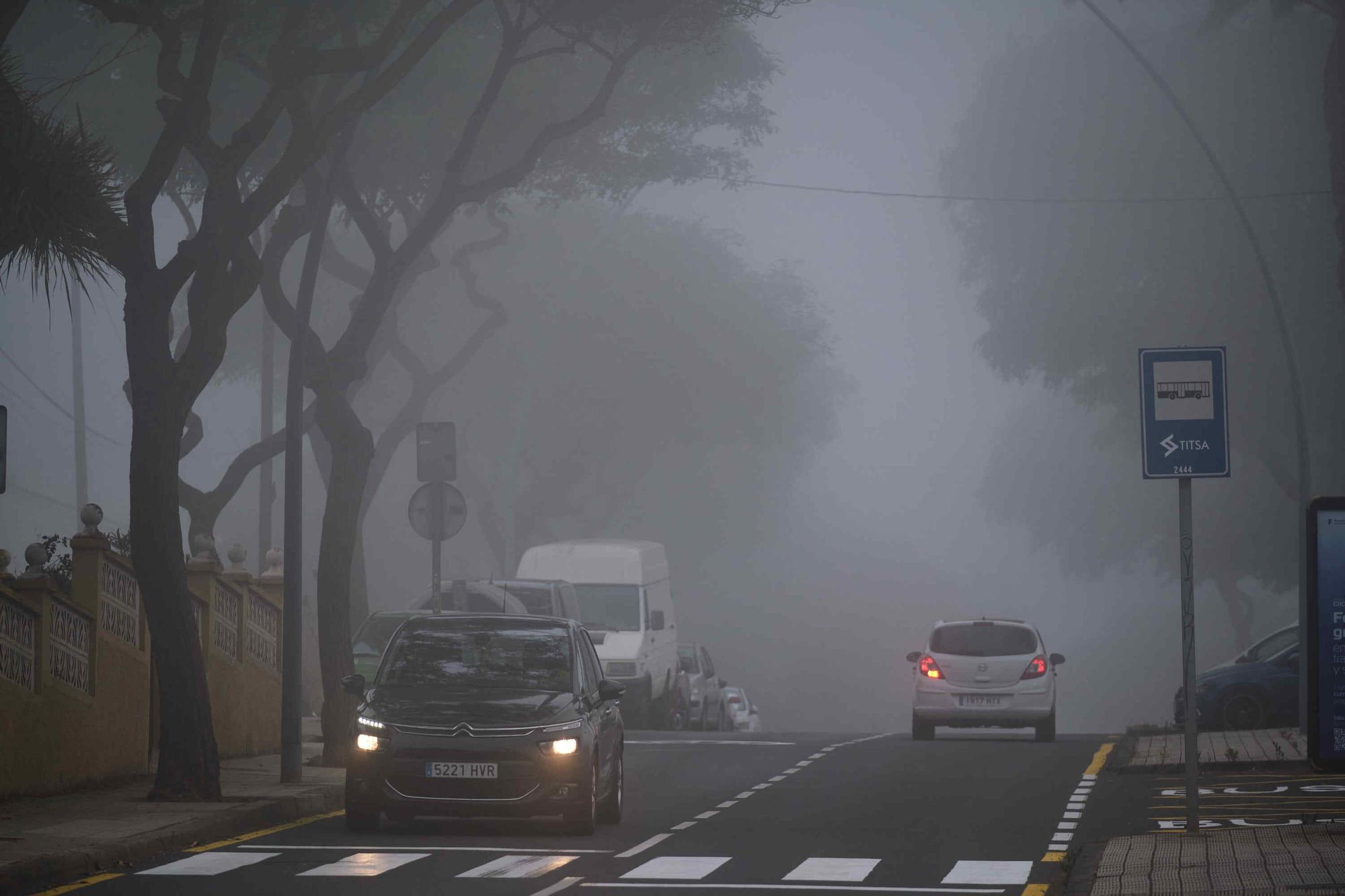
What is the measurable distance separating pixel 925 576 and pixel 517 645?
8405cm

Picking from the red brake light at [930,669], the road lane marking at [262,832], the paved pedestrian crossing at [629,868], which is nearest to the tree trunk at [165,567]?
the road lane marking at [262,832]

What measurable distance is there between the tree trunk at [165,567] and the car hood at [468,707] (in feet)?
7.02

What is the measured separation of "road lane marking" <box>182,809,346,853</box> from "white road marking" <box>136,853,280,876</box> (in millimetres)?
369

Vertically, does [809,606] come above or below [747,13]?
below

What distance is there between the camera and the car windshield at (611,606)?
111 ft

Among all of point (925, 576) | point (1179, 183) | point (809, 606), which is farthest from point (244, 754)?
A: point (925, 576)

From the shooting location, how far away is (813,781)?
68.7 feet

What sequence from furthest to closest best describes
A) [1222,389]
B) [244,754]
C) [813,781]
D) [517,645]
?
1. [244,754]
2. [813,781]
3. [517,645]
4. [1222,389]

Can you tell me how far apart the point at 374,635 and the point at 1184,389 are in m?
14.7

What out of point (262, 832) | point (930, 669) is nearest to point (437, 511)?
point (930, 669)

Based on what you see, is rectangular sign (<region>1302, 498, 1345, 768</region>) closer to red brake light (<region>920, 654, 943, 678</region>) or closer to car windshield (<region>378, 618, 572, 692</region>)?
car windshield (<region>378, 618, 572, 692</region>)

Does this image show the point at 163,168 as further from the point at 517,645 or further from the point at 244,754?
the point at 244,754

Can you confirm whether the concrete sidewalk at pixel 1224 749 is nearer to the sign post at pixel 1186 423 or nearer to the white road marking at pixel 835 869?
the sign post at pixel 1186 423

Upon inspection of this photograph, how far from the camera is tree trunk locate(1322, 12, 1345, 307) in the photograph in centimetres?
4203
